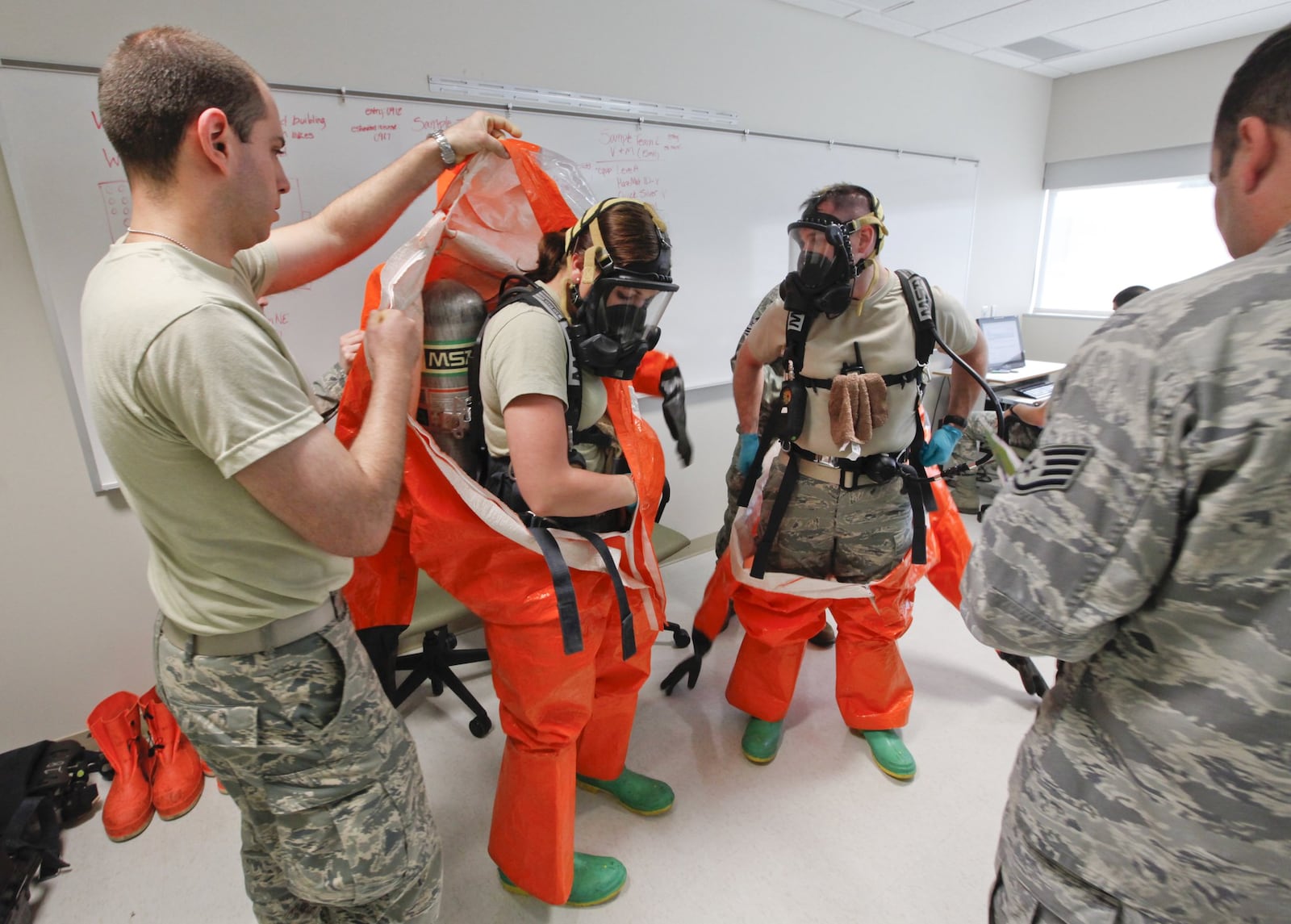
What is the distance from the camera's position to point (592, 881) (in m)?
1.55

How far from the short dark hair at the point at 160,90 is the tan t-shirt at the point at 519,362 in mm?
499

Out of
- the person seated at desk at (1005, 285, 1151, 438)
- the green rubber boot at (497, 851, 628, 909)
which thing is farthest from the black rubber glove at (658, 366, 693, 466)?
the green rubber boot at (497, 851, 628, 909)

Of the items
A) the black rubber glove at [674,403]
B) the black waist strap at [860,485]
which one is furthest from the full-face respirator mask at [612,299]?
the black waist strap at [860,485]

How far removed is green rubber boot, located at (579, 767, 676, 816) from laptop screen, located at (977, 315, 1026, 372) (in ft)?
11.5

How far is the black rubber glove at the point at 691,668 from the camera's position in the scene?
2.29 meters

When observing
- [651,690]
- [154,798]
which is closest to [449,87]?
[651,690]

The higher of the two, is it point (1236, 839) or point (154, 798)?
point (1236, 839)

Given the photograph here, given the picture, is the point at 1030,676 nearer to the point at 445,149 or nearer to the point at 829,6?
the point at 445,149

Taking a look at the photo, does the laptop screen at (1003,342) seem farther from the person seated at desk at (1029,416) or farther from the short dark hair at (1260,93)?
the short dark hair at (1260,93)

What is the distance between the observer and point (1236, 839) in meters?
0.65

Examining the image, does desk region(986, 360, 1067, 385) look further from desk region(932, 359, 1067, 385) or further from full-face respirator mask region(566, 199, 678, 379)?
full-face respirator mask region(566, 199, 678, 379)

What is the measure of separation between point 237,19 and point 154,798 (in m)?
2.23

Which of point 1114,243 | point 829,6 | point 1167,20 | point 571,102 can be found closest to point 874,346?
point 571,102

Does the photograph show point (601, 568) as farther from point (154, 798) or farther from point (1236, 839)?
point (154, 798)
